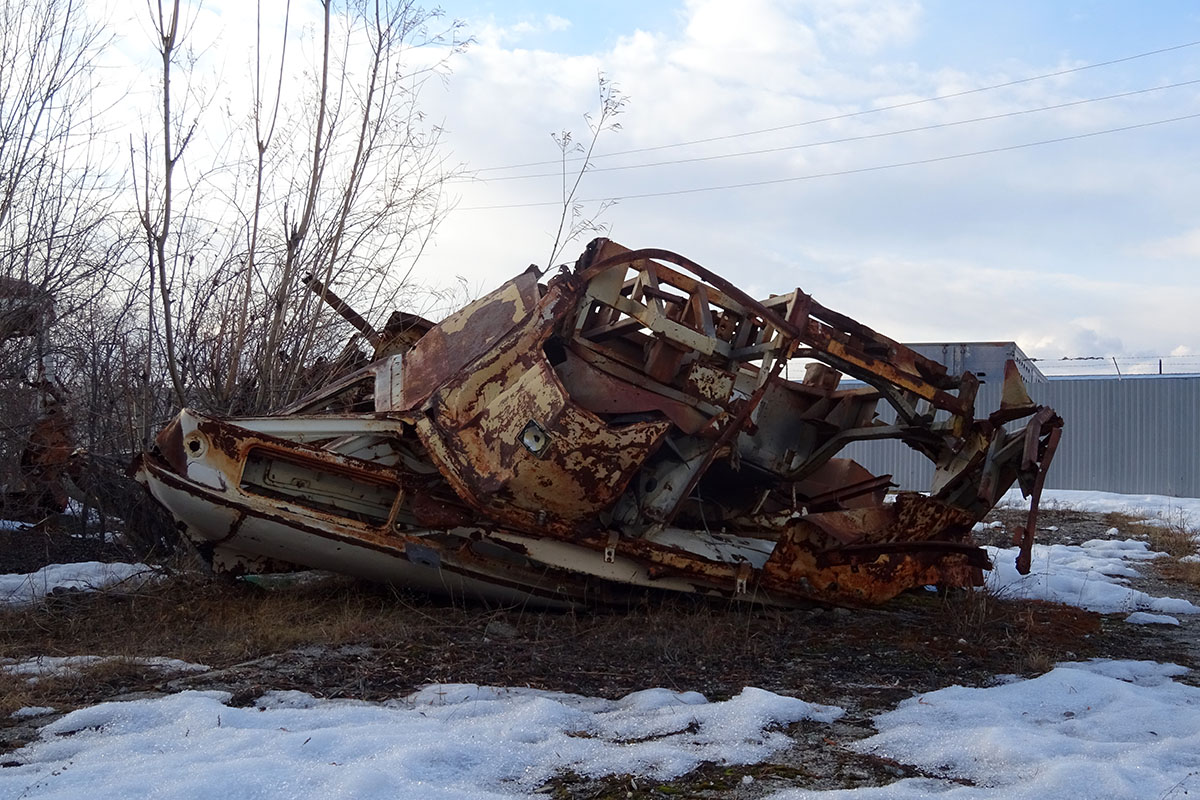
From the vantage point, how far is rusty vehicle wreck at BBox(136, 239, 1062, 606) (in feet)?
17.2

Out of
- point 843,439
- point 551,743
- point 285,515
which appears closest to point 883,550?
point 843,439

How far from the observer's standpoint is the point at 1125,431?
18641mm

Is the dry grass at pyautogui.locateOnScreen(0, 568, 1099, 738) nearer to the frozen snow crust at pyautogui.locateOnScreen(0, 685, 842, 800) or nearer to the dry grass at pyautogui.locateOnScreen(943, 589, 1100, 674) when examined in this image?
the dry grass at pyautogui.locateOnScreen(943, 589, 1100, 674)

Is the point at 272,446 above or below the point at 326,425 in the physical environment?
below

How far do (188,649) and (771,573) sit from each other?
3.10 metres

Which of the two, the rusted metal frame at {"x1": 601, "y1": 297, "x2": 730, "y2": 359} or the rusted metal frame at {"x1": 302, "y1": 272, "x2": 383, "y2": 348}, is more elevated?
the rusted metal frame at {"x1": 302, "y1": 272, "x2": 383, "y2": 348}

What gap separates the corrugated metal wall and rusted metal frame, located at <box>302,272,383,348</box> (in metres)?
14.6

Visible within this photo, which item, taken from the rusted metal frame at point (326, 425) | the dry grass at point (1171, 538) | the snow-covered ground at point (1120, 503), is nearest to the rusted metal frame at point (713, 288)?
the rusted metal frame at point (326, 425)

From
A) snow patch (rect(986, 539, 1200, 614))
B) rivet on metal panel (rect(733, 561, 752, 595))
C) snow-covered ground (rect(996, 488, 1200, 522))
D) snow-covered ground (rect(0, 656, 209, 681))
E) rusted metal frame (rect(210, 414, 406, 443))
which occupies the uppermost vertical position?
rusted metal frame (rect(210, 414, 406, 443))

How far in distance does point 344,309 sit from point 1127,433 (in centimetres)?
1612

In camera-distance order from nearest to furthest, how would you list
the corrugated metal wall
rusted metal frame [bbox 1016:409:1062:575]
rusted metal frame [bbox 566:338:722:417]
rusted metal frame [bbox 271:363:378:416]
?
rusted metal frame [bbox 1016:409:1062:575]
rusted metal frame [bbox 566:338:722:417]
rusted metal frame [bbox 271:363:378:416]
the corrugated metal wall

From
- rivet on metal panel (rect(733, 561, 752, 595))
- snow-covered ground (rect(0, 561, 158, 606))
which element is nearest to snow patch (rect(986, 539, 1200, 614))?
rivet on metal panel (rect(733, 561, 752, 595))

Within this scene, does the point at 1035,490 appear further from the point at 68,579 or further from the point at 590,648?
the point at 68,579

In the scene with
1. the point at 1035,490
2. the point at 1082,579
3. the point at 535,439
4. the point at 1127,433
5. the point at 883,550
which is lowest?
the point at 1082,579
